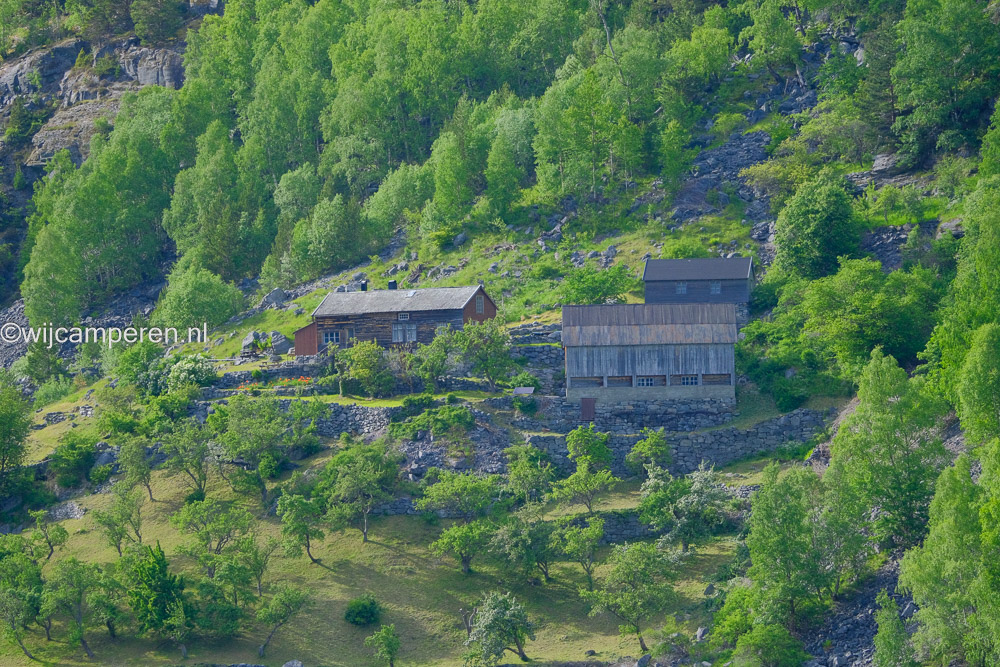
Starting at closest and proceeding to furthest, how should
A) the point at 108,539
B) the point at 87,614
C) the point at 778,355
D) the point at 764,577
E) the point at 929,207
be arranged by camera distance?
the point at 764,577 < the point at 87,614 < the point at 108,539 < the point at 778,355 < the point at 929,207

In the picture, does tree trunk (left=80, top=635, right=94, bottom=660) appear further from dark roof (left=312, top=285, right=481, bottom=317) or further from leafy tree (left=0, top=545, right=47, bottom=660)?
dark roof (left=312, top=285, right=481, bottom=317)

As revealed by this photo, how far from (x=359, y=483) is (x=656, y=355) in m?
18.3

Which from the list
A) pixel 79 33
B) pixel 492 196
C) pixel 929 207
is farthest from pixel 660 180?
pixel 79 33

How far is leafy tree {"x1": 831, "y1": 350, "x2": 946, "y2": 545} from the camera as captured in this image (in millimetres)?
52281

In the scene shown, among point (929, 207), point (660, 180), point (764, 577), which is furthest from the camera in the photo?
point (660, 180)

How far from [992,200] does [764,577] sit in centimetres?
2695

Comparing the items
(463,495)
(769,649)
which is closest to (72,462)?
(463,495)

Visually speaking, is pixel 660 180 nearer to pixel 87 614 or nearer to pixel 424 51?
pixel 424 51

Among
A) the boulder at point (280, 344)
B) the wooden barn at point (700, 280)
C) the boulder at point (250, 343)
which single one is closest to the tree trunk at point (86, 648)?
the boulder at point (280, 344)

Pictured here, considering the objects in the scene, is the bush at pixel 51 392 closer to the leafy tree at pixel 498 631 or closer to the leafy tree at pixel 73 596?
the leafy tree at pixel 73 596

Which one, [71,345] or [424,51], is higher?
[424,51]

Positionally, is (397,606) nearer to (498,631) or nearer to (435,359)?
(498,631)

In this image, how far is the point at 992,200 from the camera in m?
66.1

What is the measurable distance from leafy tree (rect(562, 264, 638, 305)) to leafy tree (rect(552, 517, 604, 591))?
21.4 metres
